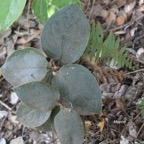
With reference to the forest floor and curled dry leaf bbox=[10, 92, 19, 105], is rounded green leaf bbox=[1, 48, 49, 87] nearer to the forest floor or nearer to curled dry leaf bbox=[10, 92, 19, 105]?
the forest floor

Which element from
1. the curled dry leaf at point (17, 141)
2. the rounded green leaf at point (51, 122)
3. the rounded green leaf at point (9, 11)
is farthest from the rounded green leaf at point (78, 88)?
the curled dry leaf at point (17, 141)

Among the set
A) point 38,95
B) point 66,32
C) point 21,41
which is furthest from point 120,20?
point 38,95

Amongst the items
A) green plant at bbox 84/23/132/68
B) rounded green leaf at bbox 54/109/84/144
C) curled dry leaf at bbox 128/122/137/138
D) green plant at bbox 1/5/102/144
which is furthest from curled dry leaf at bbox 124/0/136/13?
rounded green leaf at bbox 54/109/84/144

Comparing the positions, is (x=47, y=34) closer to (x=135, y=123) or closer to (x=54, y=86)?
(x=54, y=86)

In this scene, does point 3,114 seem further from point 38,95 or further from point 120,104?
point 38,95

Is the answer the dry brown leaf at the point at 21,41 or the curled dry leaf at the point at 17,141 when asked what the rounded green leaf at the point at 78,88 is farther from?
the dry brown leaf at the point at 21,41
